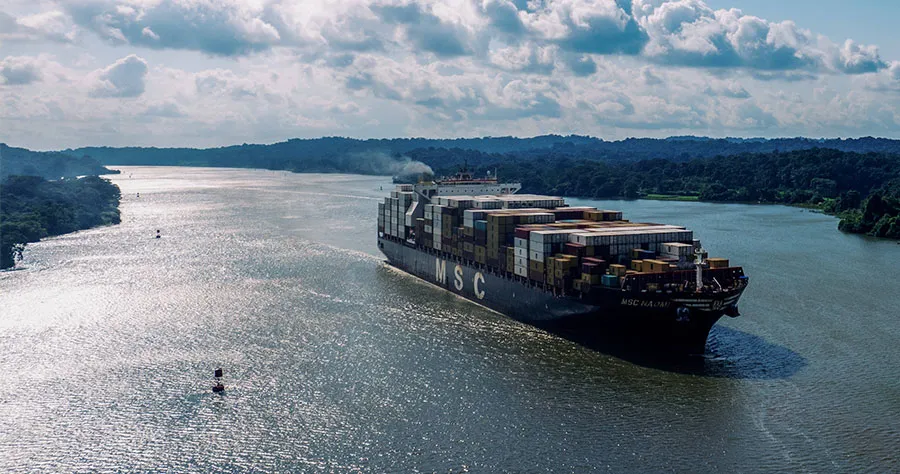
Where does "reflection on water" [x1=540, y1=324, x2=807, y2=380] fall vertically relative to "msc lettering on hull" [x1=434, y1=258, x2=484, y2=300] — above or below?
below

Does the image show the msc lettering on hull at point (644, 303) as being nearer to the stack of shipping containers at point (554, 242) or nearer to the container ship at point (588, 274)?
the container ship at point (588, 274)

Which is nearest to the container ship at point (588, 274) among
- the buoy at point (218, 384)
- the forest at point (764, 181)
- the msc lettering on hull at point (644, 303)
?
the msc lettering on hull at point (644, 303)

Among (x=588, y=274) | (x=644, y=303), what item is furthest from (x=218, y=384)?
(x=644, y=303)

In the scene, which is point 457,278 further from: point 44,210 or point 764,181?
point 764,181

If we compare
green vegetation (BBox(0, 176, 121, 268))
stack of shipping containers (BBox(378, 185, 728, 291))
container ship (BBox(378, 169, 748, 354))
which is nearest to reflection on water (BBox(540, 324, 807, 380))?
container ship (BBox(378, 169, 748, 354))

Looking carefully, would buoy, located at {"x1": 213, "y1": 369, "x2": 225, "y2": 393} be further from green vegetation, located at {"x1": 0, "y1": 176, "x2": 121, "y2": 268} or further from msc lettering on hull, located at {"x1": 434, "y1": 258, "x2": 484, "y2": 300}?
green vegetation, located at {"x1": 0, "y1": 176, "x2": 121, "y2": 268}
